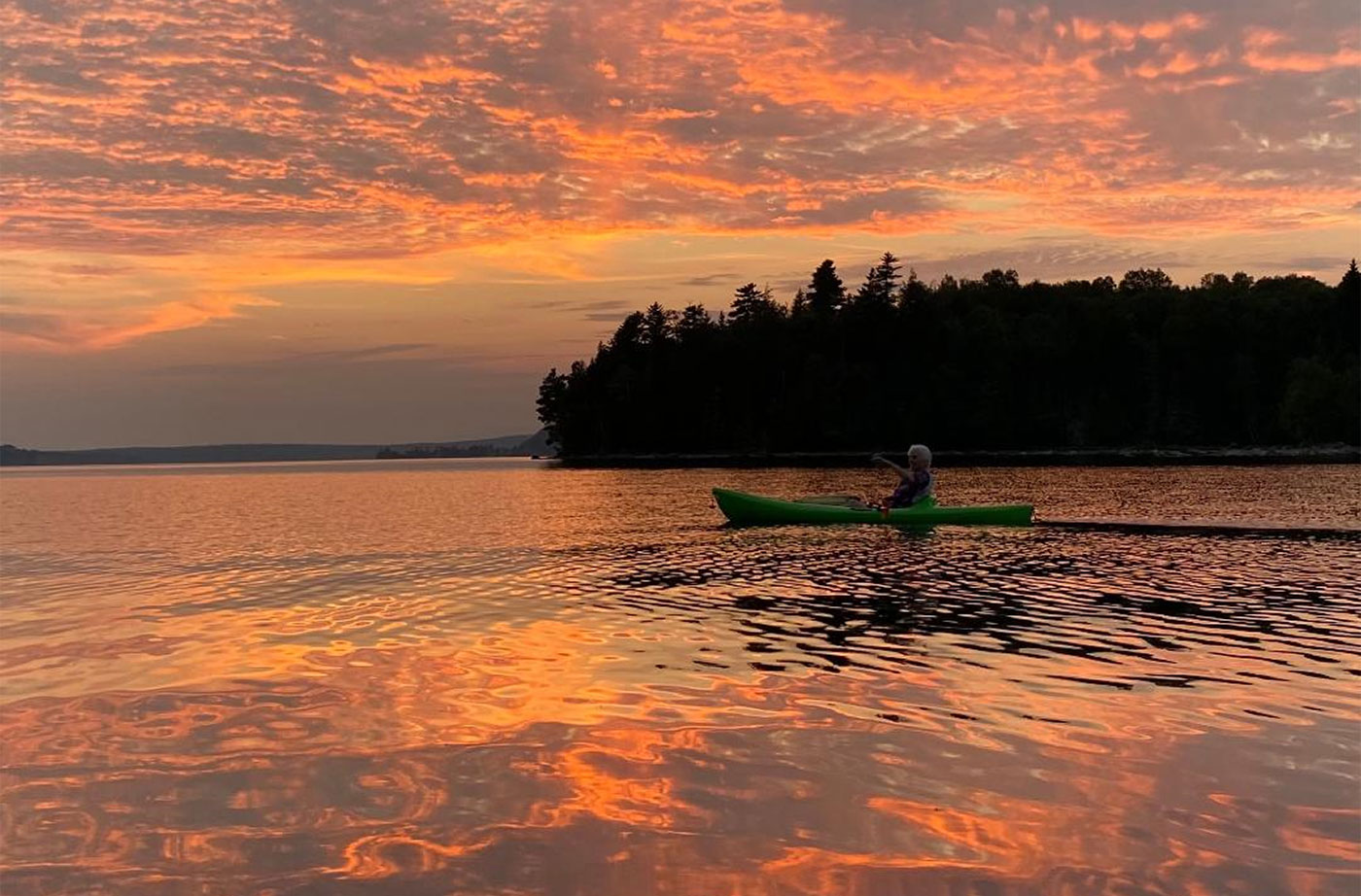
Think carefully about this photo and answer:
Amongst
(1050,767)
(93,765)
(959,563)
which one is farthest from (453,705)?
(959,563)

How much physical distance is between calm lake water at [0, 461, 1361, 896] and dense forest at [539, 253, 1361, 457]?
138399 millimetres

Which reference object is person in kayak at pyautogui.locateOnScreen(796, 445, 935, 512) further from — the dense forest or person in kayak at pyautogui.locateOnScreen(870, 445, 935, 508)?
the dense forest

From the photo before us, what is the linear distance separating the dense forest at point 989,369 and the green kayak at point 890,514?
408 feet

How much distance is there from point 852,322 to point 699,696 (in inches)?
6117

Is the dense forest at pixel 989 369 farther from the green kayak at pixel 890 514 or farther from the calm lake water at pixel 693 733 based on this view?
the calm lake water at pixel 693 733

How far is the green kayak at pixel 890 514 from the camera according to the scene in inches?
1314

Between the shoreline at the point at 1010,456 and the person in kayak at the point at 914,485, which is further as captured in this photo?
the shoreline at the point at 1010,456

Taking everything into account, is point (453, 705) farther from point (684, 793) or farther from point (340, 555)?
point (340, 555)

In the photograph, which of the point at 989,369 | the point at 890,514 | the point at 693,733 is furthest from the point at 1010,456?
the point at 693,733

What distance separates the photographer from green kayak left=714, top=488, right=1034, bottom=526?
109 feet

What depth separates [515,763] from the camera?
9117mm

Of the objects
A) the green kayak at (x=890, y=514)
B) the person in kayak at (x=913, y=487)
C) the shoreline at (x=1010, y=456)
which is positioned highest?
the person in kayak at (x=913, y=487)

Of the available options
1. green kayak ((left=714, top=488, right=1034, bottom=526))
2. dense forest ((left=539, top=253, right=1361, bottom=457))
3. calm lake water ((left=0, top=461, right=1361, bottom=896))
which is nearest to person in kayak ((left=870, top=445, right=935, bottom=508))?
green kayak ((left=714, top=488, right=1034, bottom=526))

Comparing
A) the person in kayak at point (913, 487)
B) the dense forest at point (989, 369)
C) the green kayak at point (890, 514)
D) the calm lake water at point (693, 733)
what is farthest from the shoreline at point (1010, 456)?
the calm lake water at point (693, 733)
